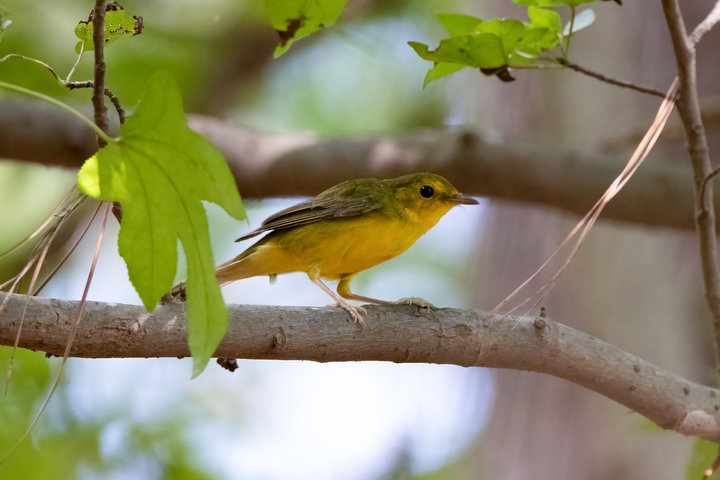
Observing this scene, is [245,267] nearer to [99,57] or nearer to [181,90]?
[99,57]

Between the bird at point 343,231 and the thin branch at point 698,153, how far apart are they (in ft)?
4.65

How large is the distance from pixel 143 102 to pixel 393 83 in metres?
7.38

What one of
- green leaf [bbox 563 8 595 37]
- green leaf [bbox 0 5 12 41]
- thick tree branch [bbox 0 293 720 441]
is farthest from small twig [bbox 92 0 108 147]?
green leaf [bbox 563 8 595 37]

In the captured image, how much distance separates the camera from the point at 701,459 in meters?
2.99

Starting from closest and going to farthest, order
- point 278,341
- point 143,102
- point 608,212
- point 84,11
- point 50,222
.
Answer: point 143,102 → point 50,222 → point 278,341 → point 608,212 → point 84,11

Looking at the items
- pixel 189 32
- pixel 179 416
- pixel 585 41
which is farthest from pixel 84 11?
pixel 585 41

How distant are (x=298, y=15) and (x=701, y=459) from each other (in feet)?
7.36

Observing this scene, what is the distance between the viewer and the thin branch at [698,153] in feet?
7.77

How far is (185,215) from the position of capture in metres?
1.66

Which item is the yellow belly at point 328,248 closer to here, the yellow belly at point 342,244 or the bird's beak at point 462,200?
the yellow belly at point 342,244

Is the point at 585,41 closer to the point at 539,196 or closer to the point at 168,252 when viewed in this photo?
the point at 539,196

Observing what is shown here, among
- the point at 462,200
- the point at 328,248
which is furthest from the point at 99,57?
the point at 462,200

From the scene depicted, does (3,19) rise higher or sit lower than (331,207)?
lower

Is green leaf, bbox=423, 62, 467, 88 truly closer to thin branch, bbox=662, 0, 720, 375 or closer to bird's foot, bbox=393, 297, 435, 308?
thin branch, bbox=662, 0, 720, 375
